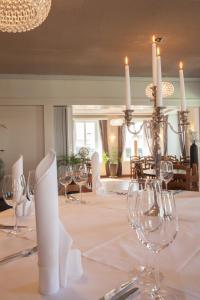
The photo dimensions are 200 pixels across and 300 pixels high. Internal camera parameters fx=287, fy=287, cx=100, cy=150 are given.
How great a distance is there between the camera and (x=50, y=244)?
29.2 inches

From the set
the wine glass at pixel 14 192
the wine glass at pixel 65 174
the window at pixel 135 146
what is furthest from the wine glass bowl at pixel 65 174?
the window at pixel 135 146

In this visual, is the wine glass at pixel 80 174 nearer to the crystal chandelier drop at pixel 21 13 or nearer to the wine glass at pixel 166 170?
the wine glass at pixel 166 170

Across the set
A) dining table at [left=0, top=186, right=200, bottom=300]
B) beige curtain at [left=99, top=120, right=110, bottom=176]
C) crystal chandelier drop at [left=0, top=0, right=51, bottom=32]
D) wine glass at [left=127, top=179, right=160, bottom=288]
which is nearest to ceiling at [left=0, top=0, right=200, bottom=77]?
crystal chandelier drop at [left=0, top=0, right=51, bottom=32]

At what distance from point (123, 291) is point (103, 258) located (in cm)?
23

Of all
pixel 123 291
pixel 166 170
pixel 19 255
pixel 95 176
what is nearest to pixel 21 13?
pixel 95 176

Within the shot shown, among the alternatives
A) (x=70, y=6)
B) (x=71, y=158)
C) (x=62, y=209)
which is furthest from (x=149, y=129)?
(x=71, y=158)

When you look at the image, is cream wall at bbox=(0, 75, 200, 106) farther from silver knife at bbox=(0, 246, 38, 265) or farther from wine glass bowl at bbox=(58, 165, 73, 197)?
silver knife at bbox=(0, 246, 38, 265)

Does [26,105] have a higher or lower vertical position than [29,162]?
higher

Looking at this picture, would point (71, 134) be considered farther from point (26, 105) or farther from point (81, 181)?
point (81, 181)

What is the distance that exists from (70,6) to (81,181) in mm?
2085

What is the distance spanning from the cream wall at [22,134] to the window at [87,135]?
5.70m

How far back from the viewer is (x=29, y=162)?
230 inches

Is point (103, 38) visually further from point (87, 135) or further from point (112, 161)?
point (112, 161)

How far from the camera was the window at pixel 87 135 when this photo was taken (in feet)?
38.2
